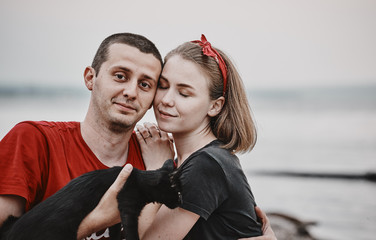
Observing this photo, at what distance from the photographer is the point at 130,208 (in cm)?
227

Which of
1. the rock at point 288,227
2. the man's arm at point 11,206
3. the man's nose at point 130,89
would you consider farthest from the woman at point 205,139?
the rock at point 288,227

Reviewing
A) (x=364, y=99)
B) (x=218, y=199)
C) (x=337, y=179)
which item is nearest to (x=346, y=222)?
(x=337, y=179)

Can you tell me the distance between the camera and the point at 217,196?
2279mm

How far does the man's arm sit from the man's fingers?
57 centimetres

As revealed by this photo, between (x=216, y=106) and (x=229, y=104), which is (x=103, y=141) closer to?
(x=216, y=106)

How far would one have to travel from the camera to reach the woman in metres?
2.27

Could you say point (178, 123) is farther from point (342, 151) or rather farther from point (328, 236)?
point (342, 151)

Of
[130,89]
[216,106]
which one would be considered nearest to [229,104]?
[216,106]

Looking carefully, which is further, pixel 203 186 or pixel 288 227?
pixel 288 227

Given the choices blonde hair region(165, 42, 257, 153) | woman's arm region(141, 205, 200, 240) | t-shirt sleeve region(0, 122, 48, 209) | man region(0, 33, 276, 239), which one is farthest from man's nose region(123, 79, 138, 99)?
woman's arm region(141, 205, 200, 240)

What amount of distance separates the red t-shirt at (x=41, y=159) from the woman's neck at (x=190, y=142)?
0.65m

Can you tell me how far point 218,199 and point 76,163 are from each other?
1.03 m

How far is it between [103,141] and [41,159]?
0.53 m

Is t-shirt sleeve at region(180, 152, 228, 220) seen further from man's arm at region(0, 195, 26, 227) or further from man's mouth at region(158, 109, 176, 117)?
man's arm at region(0, 195, 26, 227)
